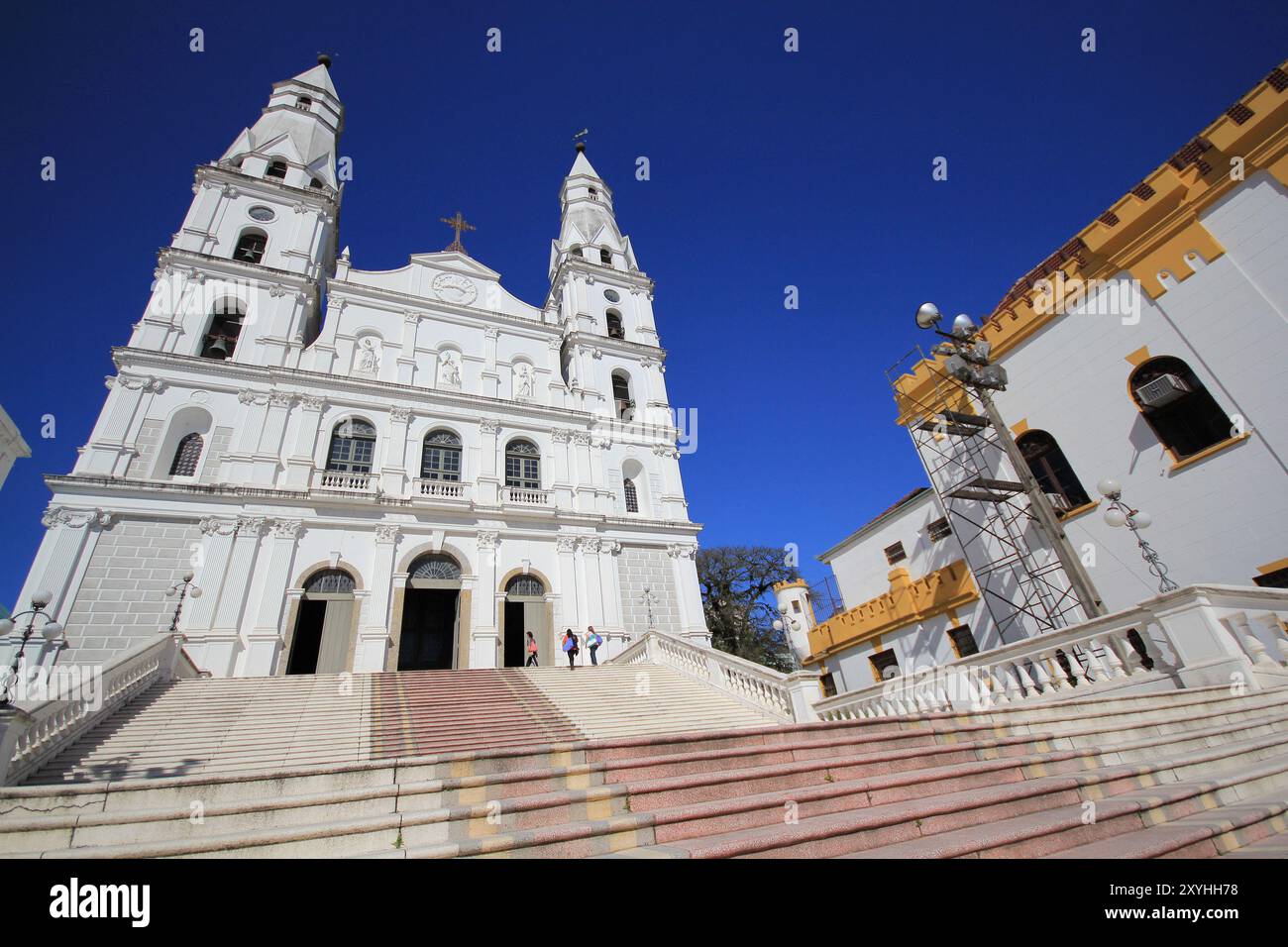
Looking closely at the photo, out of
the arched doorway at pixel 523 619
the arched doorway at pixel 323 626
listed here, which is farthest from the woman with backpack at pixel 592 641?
the arched doorway at pixel 323 626

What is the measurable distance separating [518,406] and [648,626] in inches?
379

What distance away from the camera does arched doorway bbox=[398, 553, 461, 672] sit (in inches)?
634

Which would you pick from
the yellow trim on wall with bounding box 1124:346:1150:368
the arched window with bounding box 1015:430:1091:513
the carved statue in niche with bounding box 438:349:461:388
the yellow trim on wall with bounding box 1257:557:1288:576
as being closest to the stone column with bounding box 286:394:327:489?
the carved statue in niche with bounding box 438:349:461:388

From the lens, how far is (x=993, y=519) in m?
13.8

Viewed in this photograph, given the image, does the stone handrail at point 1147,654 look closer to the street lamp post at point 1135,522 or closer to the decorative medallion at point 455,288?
the street lamp post at point 1135,522

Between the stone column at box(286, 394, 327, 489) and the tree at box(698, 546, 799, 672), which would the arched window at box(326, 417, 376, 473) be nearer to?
the stone column at box(286, 394, 327, 489)

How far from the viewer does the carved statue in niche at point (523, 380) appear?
71.1ft

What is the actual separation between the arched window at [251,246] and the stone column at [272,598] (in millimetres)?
11532

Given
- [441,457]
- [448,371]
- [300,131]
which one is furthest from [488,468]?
[300,131]

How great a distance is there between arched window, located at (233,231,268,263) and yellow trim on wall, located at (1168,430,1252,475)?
91.9 feet

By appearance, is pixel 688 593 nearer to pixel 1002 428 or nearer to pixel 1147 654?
pixel 1002 428

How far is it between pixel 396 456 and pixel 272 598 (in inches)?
220

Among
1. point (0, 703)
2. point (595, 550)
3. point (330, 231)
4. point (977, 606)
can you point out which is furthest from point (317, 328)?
point (977, 606)

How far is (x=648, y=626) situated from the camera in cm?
1817
